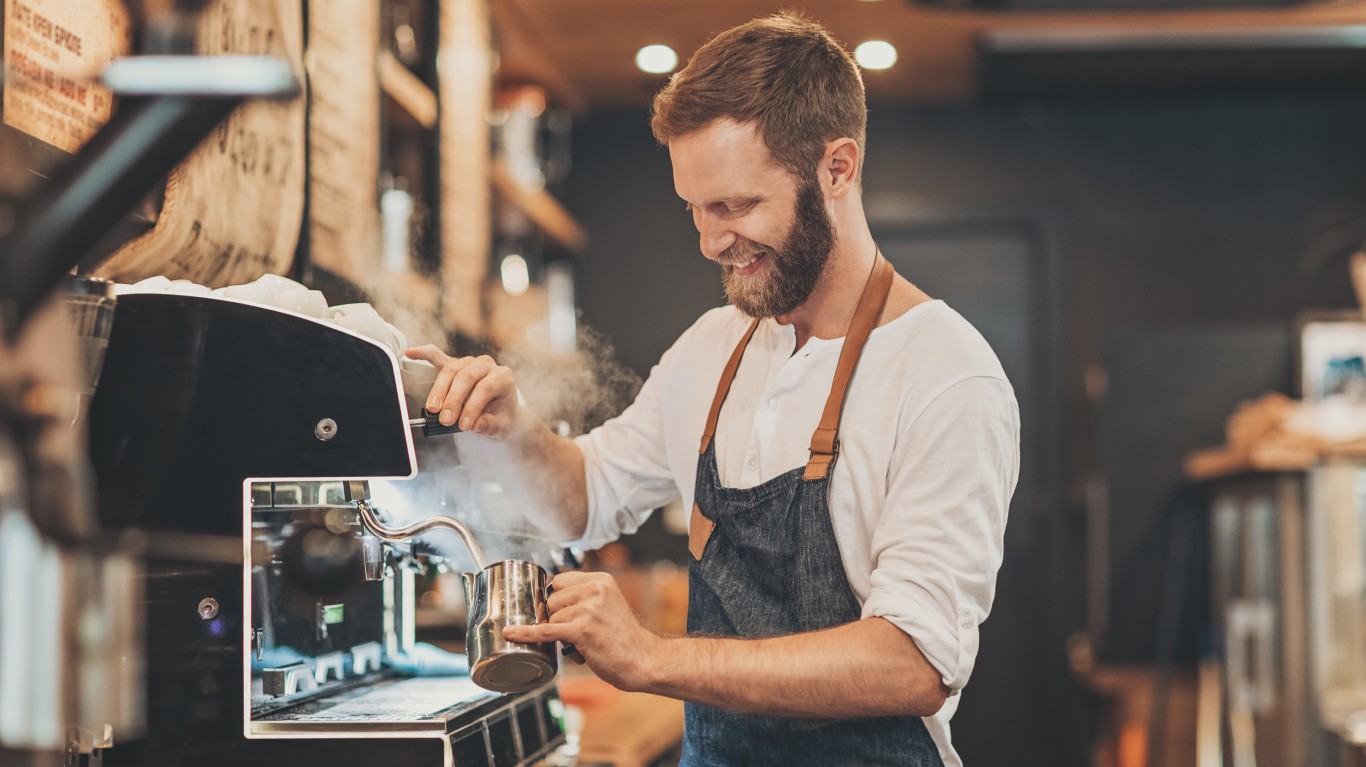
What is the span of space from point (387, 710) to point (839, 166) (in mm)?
835

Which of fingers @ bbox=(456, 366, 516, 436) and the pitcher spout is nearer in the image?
the pitcher spout

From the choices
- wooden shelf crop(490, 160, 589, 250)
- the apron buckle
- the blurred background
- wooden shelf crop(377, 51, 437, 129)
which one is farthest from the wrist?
wooden shelf crop(490, 160, 589, 250)

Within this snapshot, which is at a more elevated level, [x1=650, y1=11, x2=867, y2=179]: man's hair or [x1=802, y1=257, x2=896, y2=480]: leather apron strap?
[x1=650, y1=11, x2=867, y2=179]: man's hair

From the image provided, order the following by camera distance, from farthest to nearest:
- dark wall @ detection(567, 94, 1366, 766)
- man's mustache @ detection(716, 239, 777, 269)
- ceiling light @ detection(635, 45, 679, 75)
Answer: dark wall @ detection(567, 94, 1366, 766) → ceiling light @ detection(635, 45, 679, 75) → man's mustache @ detection(716, 239, 777, 269)

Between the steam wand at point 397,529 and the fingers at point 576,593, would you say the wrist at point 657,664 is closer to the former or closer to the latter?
the fingers at point 576,593

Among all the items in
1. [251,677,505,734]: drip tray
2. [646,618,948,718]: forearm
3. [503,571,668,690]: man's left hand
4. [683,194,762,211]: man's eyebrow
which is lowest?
[251,677,505,734]: drip tray

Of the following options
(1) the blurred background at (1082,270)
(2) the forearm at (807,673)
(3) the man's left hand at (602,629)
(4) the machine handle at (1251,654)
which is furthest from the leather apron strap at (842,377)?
(4) the machine handle at (1251,654)

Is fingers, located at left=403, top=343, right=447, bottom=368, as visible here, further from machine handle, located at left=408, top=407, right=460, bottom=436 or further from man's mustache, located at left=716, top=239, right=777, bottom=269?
man's mustache, located at left=716, top=239, right=777, bottom=269

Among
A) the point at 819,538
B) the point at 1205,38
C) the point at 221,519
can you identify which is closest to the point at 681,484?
the point at 819,538

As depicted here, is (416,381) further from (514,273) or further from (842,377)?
(514,273)

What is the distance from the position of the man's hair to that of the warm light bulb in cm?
285

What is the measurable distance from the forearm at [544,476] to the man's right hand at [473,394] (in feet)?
0.20

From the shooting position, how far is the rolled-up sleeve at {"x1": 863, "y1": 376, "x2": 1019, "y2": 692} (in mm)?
1420

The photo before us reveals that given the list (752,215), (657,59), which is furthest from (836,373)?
(657,59)
